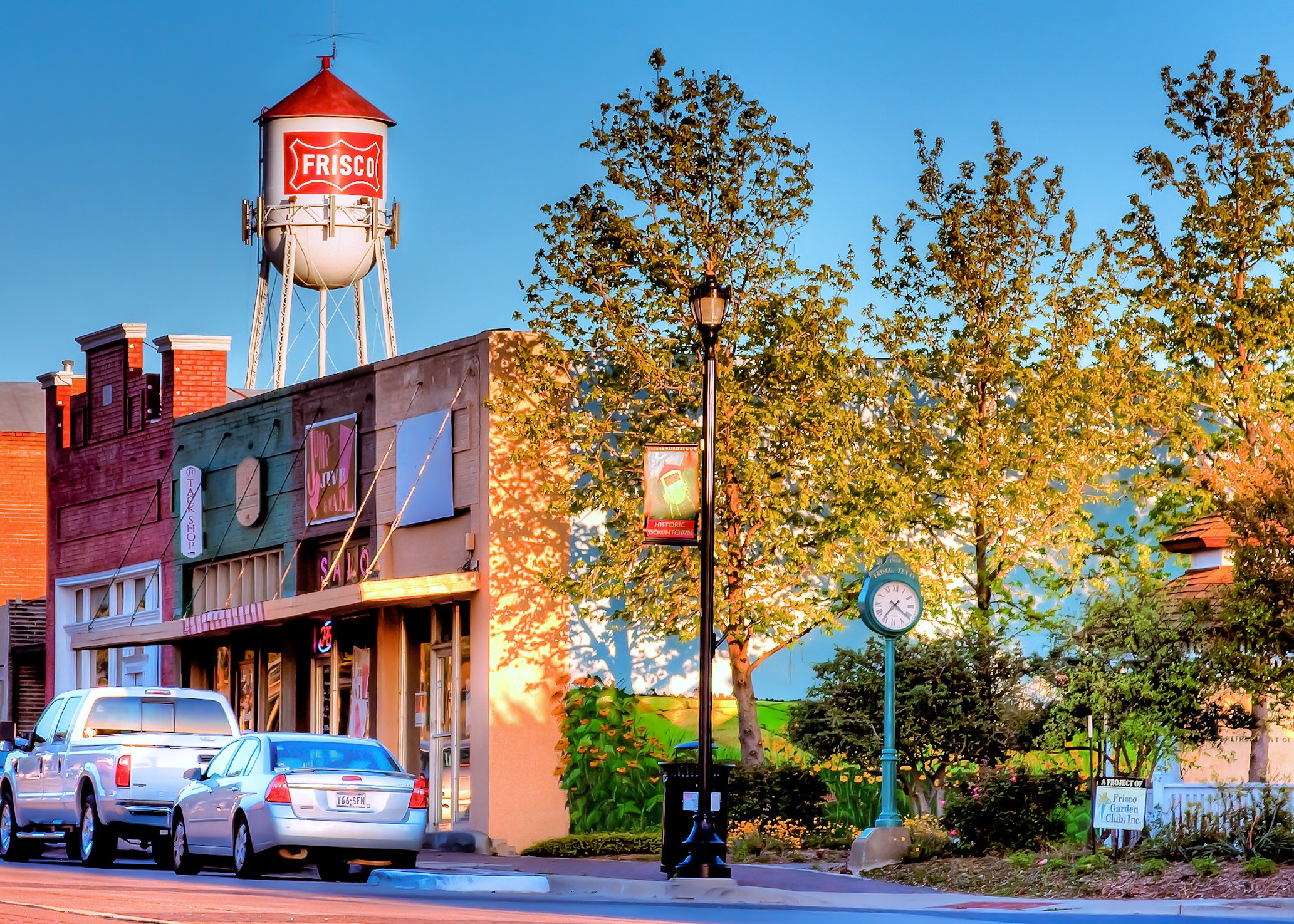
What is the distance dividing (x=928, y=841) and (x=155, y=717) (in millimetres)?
9087

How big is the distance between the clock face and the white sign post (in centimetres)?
409

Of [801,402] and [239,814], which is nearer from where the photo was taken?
[239,814]

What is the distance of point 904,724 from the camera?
24.3 m

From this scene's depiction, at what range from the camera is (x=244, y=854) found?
65.7 ft

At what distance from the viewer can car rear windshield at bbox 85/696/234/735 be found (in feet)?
75.7

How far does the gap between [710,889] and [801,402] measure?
10.1 m

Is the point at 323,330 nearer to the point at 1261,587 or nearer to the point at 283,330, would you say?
the point at 283,330

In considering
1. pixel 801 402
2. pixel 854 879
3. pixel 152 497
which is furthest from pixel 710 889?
pixel 152 497

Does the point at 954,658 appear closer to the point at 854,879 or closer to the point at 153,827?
the point at 854,879

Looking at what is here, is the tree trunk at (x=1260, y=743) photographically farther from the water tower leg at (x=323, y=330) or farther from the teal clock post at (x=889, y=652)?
the water tower leg at (x=323, y=330)

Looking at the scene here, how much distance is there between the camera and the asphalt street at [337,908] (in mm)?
14336

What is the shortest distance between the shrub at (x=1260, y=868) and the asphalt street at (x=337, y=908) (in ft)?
5.69

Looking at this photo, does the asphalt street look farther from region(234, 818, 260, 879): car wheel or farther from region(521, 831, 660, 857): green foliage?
region(521, 831, 660, 857): green foliage

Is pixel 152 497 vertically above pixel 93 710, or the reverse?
pixel 152 497
